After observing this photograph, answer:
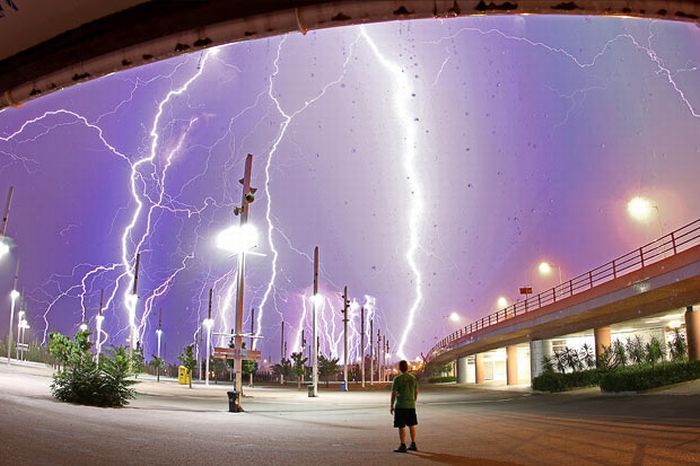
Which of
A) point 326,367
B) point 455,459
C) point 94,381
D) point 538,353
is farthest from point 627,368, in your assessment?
point 326,367

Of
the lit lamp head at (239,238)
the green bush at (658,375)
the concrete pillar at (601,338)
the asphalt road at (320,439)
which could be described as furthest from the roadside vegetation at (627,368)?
the lit lamp head at (239,238)

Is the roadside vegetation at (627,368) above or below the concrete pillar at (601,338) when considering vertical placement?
below

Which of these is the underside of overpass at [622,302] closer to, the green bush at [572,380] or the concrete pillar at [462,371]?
the green bush at [572,380]

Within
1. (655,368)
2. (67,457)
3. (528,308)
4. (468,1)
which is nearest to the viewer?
(468,1)

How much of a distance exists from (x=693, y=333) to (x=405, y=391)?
21827 millimetres

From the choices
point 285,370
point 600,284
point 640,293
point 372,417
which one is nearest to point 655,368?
point 640,293

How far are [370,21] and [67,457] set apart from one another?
5943 mm

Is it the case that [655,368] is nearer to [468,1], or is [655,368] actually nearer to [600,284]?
[600,284]

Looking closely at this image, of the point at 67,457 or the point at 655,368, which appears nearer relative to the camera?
the point at 67,457

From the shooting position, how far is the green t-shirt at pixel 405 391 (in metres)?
9.38

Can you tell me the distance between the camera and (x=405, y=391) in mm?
9453

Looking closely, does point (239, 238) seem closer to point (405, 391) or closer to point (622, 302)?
point (405, 391)

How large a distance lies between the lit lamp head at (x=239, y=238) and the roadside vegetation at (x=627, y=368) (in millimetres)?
16566

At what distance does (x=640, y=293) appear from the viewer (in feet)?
78.4
